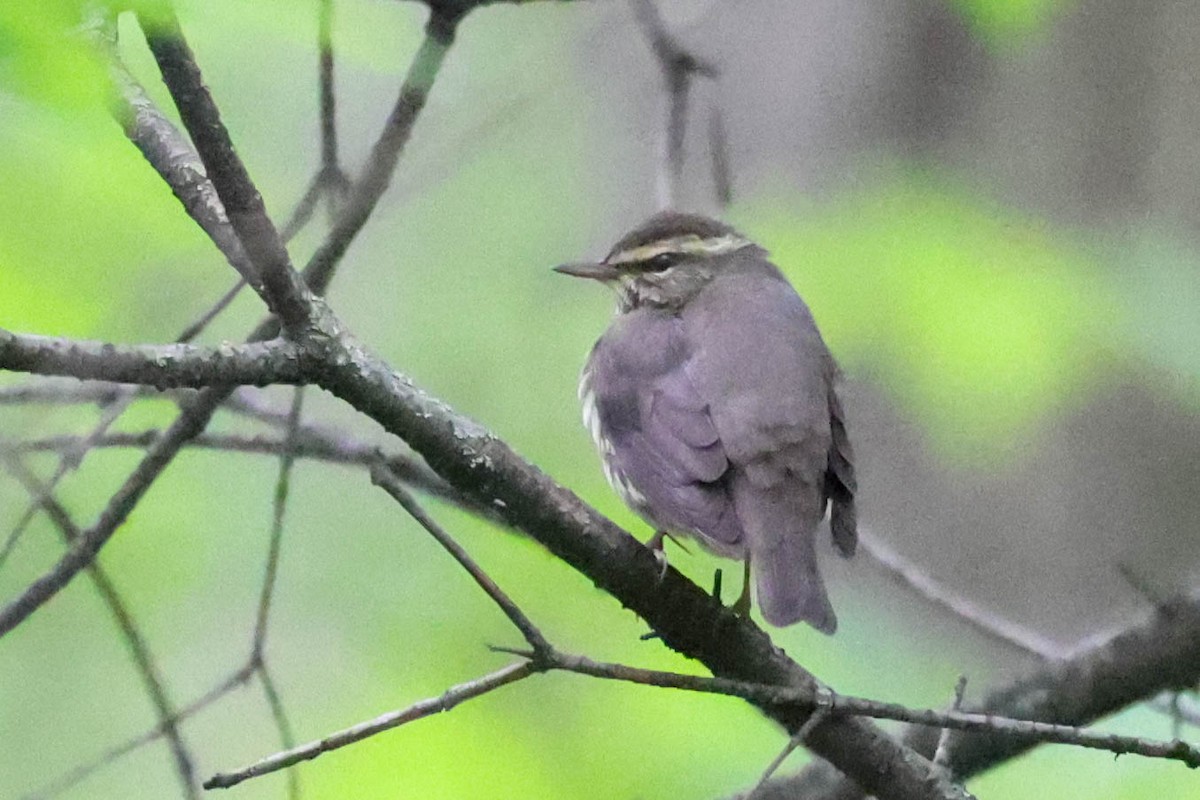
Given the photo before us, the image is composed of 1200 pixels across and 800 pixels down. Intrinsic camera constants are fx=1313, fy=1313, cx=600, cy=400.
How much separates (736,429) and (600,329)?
1.01m

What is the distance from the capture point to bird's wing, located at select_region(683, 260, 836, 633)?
222 centimetres

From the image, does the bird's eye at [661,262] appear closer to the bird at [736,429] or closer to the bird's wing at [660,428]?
the bird at [736,429]

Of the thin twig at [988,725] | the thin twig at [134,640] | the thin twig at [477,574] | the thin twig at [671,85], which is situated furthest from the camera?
the thin twig at [671,85]

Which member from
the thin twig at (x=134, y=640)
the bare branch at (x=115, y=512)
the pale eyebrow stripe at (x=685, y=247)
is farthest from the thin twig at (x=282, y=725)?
the pale eyebrow stripe at (x=685, y=247)

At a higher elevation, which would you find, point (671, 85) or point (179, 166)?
point (671, 85)

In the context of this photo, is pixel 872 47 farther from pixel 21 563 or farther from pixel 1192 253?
pixel 21 563

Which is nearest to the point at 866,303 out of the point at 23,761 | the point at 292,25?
the point at 292,25

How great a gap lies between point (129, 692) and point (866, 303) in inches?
82.1

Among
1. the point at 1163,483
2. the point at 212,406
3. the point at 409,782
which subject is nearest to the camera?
the point at 212,406

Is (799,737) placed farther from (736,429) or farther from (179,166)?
(179,166)

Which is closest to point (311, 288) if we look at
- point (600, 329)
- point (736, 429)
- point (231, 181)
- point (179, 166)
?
point (179, 166)

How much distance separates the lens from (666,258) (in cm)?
313

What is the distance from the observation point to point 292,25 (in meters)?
1.63

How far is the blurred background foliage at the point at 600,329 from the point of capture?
2.42m
